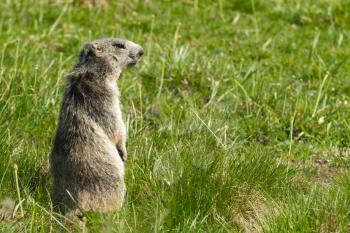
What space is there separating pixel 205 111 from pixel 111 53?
144 cm

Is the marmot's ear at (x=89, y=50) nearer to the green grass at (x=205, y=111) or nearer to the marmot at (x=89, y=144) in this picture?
the marmot at (x=89, y=144)

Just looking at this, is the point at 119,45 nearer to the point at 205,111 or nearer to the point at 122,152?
the point at 122,152

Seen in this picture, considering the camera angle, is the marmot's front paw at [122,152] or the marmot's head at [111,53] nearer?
the marmot's front paw at [122,152]

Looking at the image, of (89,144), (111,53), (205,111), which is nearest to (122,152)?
(89,144)

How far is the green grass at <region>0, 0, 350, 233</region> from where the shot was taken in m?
5.28

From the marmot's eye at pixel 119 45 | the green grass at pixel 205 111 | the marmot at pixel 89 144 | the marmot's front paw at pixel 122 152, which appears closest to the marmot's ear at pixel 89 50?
the marmot at pixel 89 144

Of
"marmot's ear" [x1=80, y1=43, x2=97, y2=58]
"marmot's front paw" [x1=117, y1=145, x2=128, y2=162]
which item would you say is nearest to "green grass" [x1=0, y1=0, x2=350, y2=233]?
"marmot's front paw" [x1=117, y1=145, x2=128, y2=162]

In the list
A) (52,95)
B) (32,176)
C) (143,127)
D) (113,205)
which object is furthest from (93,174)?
(52,95)

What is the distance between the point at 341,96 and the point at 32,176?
345 cm

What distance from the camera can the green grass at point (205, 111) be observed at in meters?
5.28

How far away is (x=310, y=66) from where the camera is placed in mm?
8750

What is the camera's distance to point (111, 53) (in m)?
6.01

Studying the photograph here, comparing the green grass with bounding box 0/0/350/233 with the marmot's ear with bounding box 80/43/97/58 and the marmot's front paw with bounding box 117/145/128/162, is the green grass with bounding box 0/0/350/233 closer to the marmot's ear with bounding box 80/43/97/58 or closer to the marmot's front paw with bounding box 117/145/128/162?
the marmot's front paw with bounding box 117/145/128/162

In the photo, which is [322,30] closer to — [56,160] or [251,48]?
[251,48]
